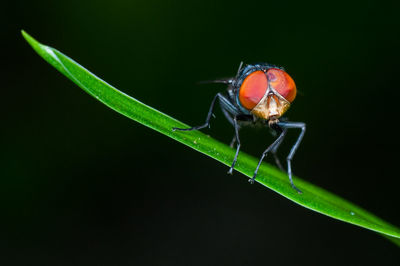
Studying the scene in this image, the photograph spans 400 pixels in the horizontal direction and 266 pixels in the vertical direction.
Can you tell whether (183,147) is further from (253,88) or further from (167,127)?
(167,127)

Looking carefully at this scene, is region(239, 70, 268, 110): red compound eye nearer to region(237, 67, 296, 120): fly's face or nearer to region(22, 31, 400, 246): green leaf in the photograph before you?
region(237, 67, 296, 120): fly's face

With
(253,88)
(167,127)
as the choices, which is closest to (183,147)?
(253,88)

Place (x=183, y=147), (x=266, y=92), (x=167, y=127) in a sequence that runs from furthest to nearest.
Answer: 1. (x=183, y=147)
2. (x=266, y=92)
3. (x=167, y=127)

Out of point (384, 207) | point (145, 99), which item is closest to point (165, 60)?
point (145, 99)

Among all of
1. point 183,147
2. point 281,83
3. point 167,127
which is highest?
point 281,83

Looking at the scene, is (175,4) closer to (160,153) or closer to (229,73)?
(229,73)

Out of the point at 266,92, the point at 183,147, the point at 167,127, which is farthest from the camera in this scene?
the point at 183,147

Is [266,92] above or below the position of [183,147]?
above

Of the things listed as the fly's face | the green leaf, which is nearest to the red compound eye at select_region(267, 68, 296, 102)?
the fly's face
